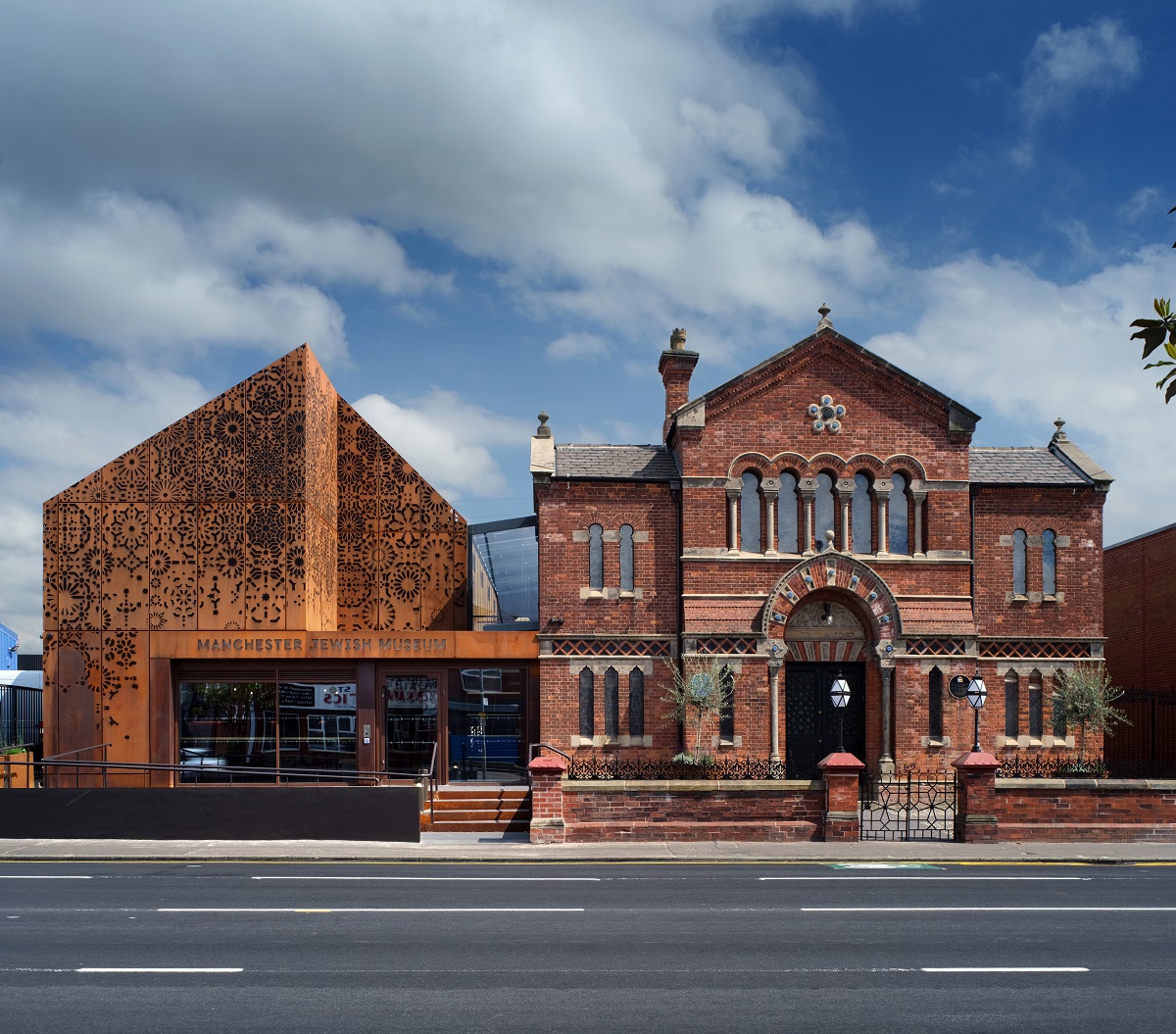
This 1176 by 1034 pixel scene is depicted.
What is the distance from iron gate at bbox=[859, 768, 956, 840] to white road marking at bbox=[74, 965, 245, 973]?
12.9 metres

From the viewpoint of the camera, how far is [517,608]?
1363 inches

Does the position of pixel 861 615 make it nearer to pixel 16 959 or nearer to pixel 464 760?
pixel 464 760

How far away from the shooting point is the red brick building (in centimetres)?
2573

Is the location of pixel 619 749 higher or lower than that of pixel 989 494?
lower

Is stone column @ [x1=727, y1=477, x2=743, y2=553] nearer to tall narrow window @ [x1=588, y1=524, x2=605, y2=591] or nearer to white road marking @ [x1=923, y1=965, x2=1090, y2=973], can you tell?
tall narrow window @ [x1=588, y1=524, x2=605, y2=591]

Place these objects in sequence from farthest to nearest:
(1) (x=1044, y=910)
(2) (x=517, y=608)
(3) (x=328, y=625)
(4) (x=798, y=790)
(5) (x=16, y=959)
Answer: (2) (x=517, y=608) < (3) (x=328, y=625) < (4) (x=798, y=790) < (1) (x=1044, y=910) < (5) (x=16, y=959)

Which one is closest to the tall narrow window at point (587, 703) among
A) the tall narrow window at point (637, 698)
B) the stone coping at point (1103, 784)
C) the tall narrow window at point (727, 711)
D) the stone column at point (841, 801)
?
the tall narrow window at point (637, 698)

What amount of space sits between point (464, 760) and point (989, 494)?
14001 mm

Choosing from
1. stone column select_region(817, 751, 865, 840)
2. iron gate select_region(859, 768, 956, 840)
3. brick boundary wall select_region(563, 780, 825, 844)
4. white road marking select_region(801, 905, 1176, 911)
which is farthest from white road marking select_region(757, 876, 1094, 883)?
brick boundary wall select_region(563, 780, 825, 844)

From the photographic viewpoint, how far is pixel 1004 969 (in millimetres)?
10438

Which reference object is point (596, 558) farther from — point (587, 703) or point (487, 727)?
point (487, 727)

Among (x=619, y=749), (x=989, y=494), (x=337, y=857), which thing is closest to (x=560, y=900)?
(x=337, y=857)

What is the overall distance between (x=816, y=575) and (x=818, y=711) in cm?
325

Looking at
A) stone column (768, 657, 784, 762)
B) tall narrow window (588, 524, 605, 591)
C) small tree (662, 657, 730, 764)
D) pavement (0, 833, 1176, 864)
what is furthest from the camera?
tall narrow window (588, 524, 605, 591)
